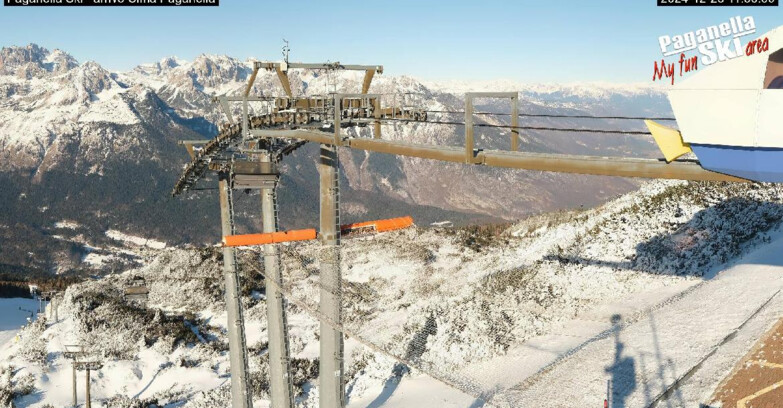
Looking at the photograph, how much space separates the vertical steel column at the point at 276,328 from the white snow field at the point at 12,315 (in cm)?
5825

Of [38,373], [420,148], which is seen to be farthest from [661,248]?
[38,373]

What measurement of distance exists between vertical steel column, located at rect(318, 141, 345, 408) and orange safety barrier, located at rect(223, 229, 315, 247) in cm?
211

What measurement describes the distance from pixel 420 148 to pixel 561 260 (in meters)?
33.1

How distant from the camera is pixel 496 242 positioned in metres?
61.2

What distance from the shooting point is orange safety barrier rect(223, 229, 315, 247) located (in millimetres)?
20438

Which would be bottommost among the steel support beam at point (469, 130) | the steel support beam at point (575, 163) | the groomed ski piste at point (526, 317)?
the groomed ski piste at point (526, 317)

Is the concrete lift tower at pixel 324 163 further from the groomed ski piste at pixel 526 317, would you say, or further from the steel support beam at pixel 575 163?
the groomed ski piste at pixel 526 317

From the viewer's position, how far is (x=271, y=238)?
20672 mm

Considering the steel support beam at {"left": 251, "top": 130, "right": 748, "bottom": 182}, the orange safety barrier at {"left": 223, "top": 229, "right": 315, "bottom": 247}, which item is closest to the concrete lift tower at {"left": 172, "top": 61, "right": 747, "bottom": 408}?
the steel support beam at {"left": 251, "top": 130, "right": 748, "bottom": 182}

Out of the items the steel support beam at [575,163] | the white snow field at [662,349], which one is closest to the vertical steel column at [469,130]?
the steel support beam at [575,163]

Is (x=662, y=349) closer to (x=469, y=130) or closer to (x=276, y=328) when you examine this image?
(x=276, y=328)

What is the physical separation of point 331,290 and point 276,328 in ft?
29.4

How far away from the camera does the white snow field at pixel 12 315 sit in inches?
2862

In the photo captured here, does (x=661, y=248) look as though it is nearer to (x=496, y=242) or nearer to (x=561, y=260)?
(x=561, y=260)
